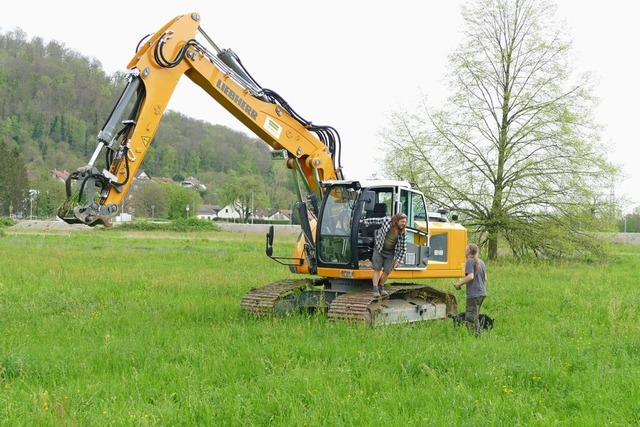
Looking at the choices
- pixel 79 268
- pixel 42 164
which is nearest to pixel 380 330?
pixel 79 268

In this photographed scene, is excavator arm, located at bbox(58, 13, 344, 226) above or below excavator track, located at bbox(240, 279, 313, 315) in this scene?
above

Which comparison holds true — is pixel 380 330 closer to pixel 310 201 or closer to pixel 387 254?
pixel 387 254

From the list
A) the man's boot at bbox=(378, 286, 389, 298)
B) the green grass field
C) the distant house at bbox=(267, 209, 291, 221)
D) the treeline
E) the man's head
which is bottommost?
the green grass field

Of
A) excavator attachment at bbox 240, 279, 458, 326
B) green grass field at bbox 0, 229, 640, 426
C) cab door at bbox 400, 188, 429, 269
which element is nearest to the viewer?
green grass field at bbox 0, 229, 640, 426

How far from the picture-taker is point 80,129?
108 meters

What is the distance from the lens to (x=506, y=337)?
9477 millimetres

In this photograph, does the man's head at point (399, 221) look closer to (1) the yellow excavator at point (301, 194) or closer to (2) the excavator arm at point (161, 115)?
(1) the yellow excavator at point (301, 194)

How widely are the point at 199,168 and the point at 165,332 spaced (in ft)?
367

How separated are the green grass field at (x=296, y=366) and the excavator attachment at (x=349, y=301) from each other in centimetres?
37

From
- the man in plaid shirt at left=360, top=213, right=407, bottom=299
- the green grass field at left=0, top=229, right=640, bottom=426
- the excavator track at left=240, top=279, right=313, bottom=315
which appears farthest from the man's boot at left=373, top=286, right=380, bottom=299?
the excavator track at left=240, top=279, right=313, bottom=315

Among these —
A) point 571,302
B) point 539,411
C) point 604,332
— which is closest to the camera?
point 539,411

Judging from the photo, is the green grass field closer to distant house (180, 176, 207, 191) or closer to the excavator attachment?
the excavator attachment

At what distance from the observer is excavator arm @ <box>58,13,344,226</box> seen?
862 centimetres

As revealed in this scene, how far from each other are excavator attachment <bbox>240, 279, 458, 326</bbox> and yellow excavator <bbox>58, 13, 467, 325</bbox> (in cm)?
2
